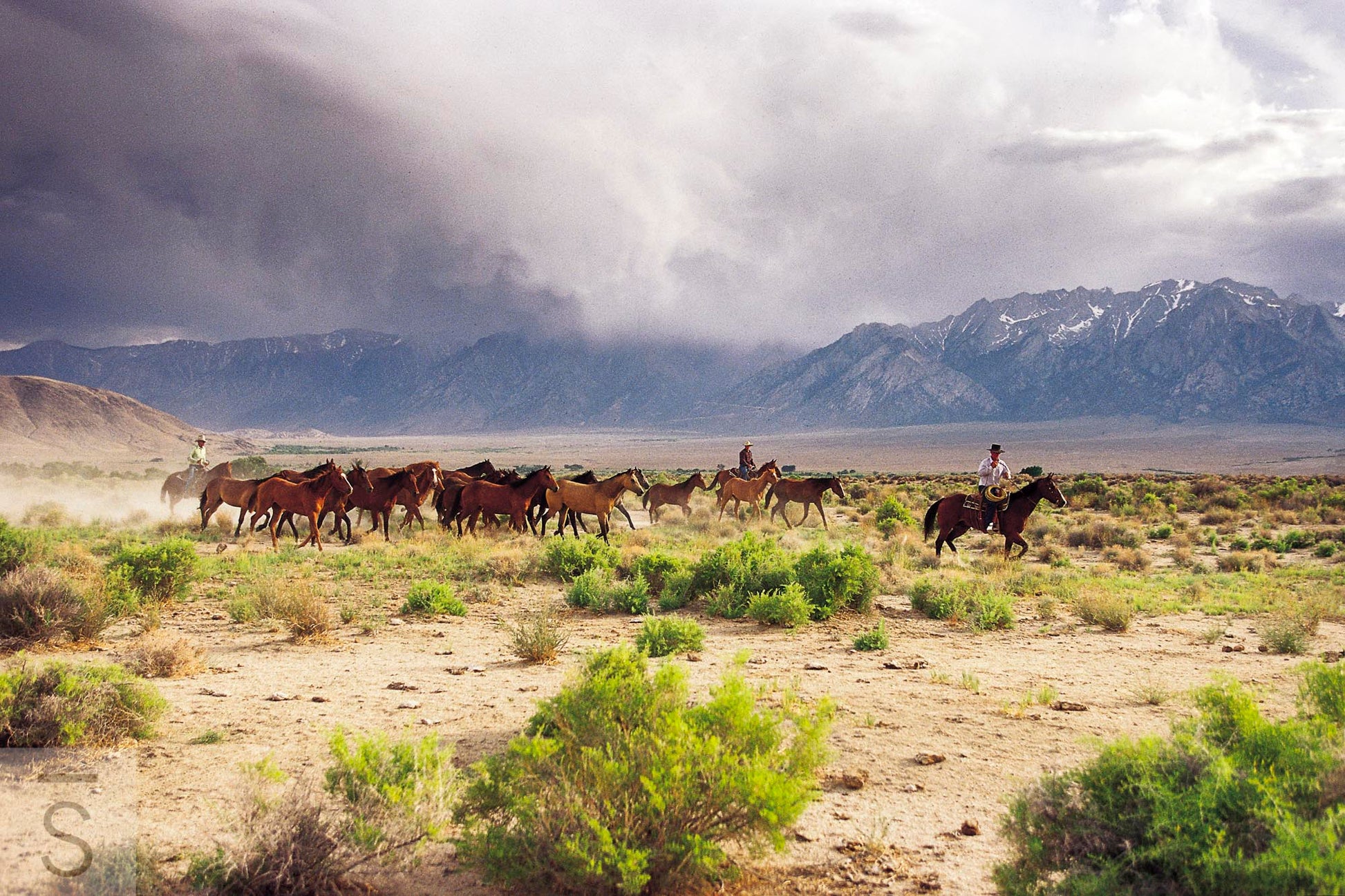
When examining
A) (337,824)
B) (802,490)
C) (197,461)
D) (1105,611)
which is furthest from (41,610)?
(802,490)

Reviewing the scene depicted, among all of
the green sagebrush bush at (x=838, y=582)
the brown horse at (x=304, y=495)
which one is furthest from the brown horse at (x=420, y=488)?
the green sagebrush bush at (x=838, y=582)

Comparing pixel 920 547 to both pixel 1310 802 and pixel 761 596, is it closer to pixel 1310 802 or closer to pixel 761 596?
pixel 761 596

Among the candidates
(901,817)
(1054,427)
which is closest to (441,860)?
(901,817)

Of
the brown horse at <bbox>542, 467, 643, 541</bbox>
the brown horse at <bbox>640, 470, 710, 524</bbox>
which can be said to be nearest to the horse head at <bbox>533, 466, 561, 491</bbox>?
the brown horse at <bbox>542, 467, 643, 541</bbox>

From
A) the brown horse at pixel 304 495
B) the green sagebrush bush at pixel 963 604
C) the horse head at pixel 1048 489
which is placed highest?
the horse head at pixel 1048 489

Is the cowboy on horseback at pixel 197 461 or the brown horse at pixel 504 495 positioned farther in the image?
the cowboy on horseback at pixel 197 461

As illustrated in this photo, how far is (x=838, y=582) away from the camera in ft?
39.0

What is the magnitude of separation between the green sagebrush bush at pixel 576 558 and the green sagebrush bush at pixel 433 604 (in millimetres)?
2842

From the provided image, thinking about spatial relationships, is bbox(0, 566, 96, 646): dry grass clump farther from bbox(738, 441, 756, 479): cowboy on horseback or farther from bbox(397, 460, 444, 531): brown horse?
bbox(738, 441, 756, 479): cowboy on horseback

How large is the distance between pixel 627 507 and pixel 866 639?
26.1m

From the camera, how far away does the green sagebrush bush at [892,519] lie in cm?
2350

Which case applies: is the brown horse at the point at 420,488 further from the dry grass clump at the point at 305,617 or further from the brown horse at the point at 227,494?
the dry grass clump at the point at 305,617

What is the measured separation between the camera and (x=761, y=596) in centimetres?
1122

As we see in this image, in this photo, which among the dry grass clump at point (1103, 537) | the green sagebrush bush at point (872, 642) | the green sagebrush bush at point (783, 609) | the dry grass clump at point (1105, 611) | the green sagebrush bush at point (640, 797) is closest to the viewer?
the green sagebrush bush at point (640, 797)
